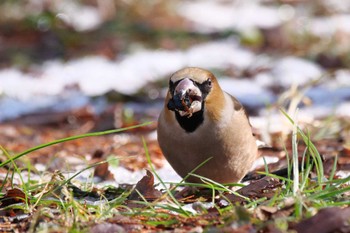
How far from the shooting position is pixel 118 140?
5047 mm

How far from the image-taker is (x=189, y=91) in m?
2.76

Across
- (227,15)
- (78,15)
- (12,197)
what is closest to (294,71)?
(78,15)

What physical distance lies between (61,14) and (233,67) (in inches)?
104

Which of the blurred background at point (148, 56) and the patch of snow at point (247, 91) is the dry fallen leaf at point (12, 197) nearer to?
the blurred background at point (148, 56)

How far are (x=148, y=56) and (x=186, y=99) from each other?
17.9 feet

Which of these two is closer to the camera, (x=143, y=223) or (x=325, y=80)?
(x=143, y=223)

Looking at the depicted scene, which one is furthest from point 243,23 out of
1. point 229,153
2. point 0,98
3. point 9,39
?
point 229,153

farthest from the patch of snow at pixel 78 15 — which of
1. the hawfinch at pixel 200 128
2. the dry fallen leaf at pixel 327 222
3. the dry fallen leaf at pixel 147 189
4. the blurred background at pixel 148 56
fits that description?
the dry fallen leaf at pixel 327 222

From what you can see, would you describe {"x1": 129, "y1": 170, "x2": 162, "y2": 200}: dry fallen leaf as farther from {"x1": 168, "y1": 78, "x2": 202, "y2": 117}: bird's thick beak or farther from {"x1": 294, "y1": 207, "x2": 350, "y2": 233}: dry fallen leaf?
{"x1": 294, "y1": 207, "x2": 350, "y2": 233}: dry fallen leaf

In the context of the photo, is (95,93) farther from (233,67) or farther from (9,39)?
(9,39)

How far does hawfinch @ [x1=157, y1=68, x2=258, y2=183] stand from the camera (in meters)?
2.79

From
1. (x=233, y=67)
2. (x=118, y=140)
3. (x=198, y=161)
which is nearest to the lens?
(x=198, y=161)

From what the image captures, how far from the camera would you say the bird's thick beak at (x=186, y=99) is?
2.72 m

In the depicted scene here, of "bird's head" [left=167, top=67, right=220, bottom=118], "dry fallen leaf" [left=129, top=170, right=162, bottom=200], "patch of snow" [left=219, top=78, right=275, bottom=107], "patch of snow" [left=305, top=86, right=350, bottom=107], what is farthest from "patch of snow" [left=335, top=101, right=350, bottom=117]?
"dry fallen leaf" [left=129, top=170, right=162, bottom=200]
